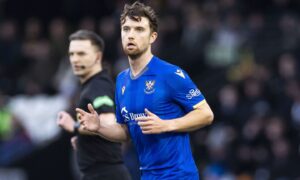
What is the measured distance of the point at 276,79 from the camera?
52.9 feet

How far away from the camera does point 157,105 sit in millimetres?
7539

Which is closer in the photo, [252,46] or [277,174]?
[277,174]

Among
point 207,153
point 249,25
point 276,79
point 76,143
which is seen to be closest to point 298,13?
point 249,25

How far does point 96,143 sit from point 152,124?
1737mm

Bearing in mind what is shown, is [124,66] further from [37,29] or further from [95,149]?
[95,149]

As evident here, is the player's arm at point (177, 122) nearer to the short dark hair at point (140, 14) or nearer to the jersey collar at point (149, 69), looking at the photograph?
the jersey collar at point (149, 69)

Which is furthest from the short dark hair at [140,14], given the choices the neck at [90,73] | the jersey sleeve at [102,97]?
the neck at [90,73]

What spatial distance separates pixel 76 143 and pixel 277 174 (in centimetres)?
604

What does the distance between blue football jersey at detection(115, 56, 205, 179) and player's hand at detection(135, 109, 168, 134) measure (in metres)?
0.26

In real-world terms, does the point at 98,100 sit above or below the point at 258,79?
above

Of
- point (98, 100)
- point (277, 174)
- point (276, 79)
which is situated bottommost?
point (277, 174)

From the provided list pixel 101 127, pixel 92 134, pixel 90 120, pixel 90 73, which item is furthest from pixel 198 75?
pixel 90 120

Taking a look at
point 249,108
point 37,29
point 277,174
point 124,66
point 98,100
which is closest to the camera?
point 98,100

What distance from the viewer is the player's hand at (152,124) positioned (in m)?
7.24
